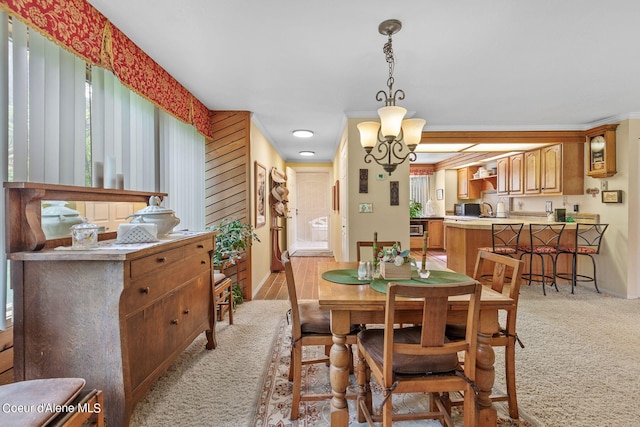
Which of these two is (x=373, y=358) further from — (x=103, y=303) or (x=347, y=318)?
(x=103, y=303)

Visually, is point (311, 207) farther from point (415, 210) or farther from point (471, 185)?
point (471, 185)

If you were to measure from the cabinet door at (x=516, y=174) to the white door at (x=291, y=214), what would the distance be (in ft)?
14.3

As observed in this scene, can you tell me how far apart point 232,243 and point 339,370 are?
214 centimetres

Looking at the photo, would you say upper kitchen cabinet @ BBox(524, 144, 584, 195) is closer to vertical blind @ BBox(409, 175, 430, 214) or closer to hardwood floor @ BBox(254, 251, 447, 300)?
hardwood floor @ BBox(254, 251, 447, 300)

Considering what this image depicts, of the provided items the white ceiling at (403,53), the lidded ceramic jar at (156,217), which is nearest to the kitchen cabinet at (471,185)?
the white ceiling at (403,53)

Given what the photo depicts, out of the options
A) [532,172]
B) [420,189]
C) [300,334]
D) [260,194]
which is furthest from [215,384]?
[420,189]

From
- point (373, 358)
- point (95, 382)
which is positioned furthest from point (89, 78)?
point (373, 358)

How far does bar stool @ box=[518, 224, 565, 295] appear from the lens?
4219 millimetres

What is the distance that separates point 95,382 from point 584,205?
593cm

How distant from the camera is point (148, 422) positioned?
170cm

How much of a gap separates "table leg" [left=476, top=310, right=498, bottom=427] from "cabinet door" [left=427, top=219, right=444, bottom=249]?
659cm

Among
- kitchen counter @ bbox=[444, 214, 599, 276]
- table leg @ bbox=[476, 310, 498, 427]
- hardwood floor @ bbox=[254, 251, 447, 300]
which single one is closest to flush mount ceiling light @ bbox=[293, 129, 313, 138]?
hardwood floor @ bbox=[254, 251, 447, 300]

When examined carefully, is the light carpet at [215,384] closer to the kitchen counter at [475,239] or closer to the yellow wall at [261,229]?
the yellow wall at [261,229]

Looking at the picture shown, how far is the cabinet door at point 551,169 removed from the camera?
4.68 meters
